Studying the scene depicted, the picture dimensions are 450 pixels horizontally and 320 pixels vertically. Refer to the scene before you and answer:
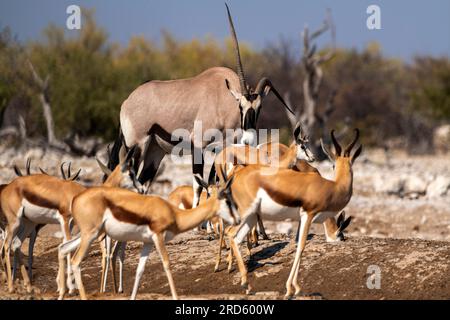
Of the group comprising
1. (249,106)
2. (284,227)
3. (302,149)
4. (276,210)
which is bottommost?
(284,227)

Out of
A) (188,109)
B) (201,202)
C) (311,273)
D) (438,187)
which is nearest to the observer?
(201,202)

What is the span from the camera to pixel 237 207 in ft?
29.7

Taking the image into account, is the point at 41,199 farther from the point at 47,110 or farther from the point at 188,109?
the point at 47,110

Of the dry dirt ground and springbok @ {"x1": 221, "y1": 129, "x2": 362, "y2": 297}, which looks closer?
springbok @ {"x1": 221, "y1": 129, "x2": 362, "y2": 297}

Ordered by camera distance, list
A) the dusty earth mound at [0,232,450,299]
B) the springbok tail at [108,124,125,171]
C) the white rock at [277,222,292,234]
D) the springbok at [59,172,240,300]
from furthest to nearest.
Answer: the white rock at [277,222,292,234]
the springbok tail at [108,124,125,171]
the dusty earth mound at [0,232,450,299]
the springbok at [59,172,240,300]

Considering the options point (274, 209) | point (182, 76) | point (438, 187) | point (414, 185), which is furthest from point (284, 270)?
point (182, 76)

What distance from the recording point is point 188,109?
1312 cm

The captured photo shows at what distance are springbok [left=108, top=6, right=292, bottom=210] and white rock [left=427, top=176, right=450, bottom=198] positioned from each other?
27.1 feet

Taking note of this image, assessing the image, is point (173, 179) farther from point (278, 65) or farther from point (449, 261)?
point (278, 65)

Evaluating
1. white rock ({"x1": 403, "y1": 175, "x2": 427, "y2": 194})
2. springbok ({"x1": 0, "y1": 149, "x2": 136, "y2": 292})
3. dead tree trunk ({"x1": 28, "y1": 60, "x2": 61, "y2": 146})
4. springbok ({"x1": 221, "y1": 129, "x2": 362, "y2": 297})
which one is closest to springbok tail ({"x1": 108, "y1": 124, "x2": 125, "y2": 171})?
springbok ({"x1": 0, "y1": 149, "x2": 136, "y2": 292})

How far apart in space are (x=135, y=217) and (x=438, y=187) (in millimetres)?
13279

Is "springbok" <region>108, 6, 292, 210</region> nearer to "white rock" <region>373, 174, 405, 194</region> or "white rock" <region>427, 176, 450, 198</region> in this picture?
"white rock" <region>427, 176, 450, 198</region>

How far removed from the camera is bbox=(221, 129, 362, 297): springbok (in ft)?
29.2
